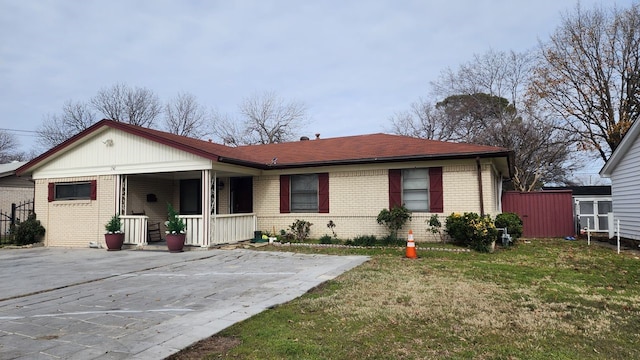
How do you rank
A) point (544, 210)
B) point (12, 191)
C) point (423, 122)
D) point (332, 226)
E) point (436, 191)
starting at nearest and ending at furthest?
point (436, 191) < point (332, 226) < point (544, 210) < point (12, 191) < point (423, 122)

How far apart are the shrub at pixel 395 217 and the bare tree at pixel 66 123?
35531mm

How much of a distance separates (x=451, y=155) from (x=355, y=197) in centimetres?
359

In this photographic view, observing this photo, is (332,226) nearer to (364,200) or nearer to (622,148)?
(364,200)

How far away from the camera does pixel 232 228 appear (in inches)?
517

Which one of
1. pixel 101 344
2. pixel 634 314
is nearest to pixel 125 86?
pixel 101 344

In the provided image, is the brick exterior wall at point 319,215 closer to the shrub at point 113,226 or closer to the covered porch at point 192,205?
the covered porch at point 192,205

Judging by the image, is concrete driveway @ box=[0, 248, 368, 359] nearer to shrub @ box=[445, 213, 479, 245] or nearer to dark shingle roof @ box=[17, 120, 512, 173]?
shrub @ box=[445, 213, 479, 245]

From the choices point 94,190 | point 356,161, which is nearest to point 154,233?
point 94,190

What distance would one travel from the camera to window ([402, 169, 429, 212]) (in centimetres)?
1256

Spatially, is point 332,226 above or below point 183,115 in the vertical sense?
below

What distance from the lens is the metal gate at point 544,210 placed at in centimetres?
1555

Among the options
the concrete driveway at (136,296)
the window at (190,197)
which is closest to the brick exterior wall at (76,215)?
the concrete driveway at (136,296)

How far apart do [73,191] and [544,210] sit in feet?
62.8

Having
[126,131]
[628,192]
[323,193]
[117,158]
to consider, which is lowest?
[628,192]
